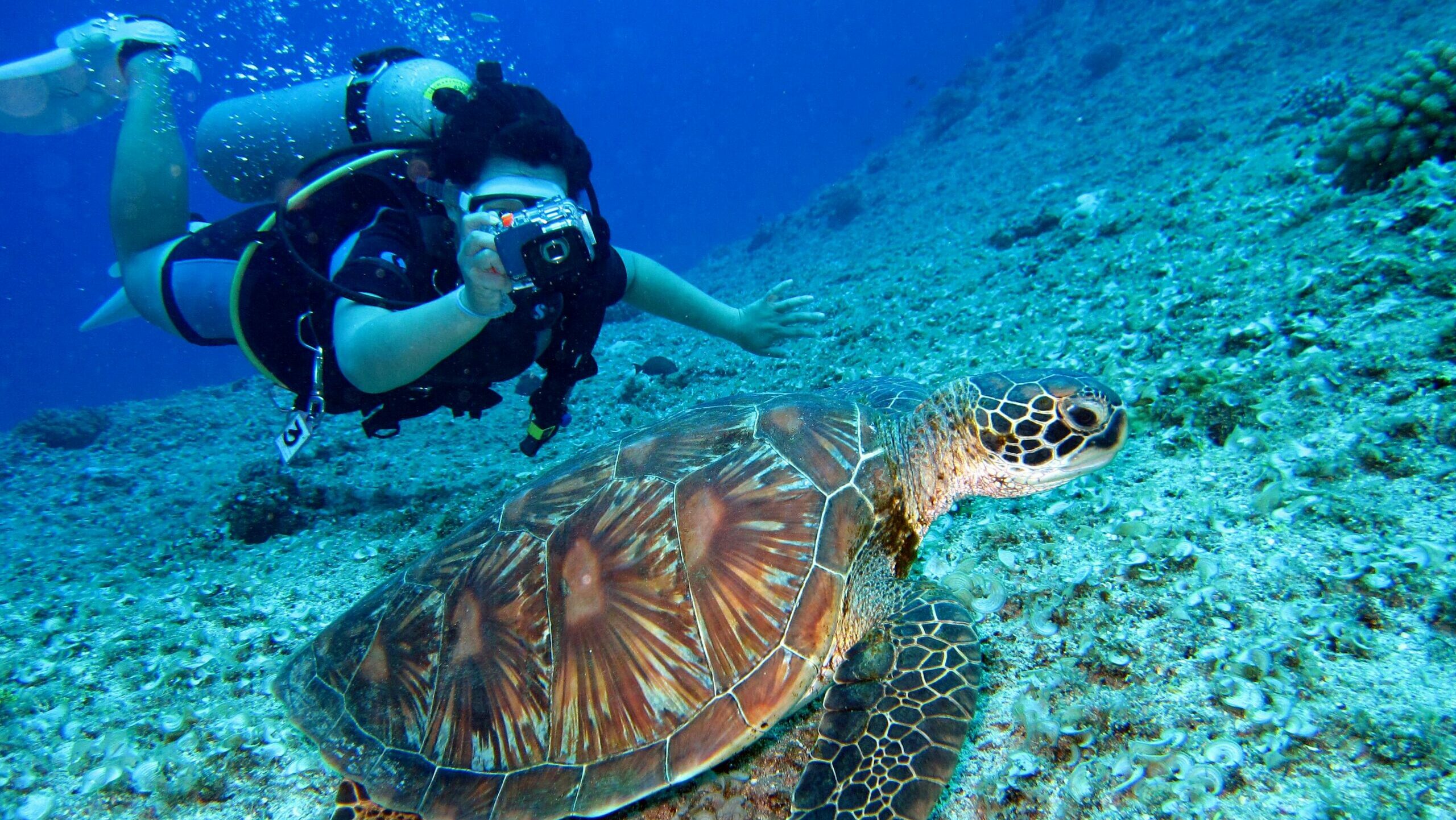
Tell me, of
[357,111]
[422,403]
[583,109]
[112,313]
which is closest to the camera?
[422,403]

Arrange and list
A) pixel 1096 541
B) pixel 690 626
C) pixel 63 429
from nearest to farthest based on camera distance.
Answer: pixel 690 626 < pixel 1096 541 < pixel 63 429

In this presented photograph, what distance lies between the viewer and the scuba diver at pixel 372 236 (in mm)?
2521

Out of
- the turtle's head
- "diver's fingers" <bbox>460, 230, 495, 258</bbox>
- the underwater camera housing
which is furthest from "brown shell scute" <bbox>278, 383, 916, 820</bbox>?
"diver's fingers" <bbox>460, 230, 495, 258</bbox>

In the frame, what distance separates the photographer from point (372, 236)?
9.83 feet

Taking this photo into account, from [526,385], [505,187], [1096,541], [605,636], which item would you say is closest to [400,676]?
[605,636]

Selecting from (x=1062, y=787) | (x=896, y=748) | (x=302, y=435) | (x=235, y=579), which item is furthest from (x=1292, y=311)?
(x=235, y=579)

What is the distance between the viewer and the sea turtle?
1.79 meters

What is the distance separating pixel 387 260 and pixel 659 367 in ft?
10.5

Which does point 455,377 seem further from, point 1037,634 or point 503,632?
point 1037,634

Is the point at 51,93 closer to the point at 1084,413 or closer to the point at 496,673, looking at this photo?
the point at 496,673

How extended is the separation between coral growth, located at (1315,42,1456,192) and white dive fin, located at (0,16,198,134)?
8177 millimetres

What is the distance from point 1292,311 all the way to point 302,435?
18.1ft

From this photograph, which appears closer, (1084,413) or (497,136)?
(1084,413)

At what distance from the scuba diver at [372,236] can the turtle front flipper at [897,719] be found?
1966 millimetres
